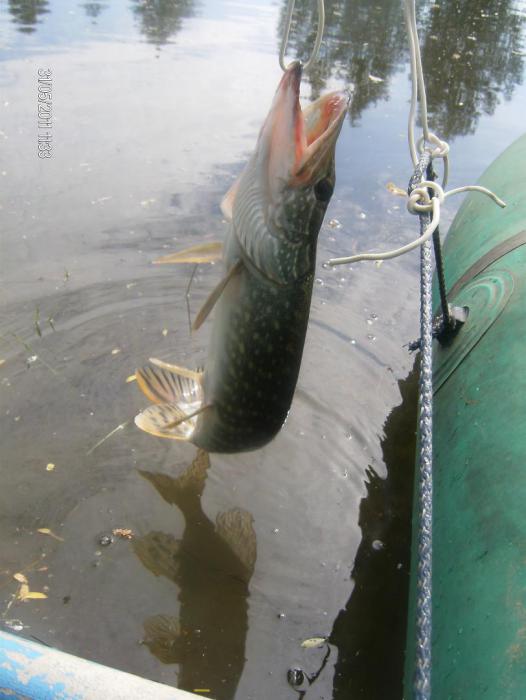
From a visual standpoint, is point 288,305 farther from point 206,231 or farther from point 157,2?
point 157,2

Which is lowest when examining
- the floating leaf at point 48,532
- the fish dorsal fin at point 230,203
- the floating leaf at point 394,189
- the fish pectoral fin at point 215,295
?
the floating leaf at point 48,532

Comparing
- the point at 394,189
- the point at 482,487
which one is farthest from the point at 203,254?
the point at 394,189

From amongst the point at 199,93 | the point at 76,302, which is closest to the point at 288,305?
the point at 76,302

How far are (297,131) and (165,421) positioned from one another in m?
1.19

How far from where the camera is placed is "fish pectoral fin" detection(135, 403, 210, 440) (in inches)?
93.6

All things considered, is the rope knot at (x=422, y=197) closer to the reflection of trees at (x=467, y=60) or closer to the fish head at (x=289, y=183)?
the fish head at (x=289, y=183)

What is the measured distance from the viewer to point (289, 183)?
1.87m

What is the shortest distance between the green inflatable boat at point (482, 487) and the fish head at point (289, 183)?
83cm

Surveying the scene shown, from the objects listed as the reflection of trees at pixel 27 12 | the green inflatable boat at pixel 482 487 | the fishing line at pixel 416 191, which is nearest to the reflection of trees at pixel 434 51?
the reflection of trees at pixel 27 12

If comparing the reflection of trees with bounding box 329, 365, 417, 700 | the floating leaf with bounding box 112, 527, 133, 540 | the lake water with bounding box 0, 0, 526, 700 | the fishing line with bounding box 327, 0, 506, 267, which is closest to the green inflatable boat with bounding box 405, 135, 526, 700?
the reflection of trees with bounding box 329, 365, 417, 700

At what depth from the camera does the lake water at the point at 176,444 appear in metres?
2.48

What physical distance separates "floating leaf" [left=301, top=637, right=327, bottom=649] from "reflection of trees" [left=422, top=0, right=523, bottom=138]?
6.36 meters

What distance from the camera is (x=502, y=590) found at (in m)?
1.65

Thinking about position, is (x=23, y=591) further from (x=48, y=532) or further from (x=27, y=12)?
(x=27, y=12)
